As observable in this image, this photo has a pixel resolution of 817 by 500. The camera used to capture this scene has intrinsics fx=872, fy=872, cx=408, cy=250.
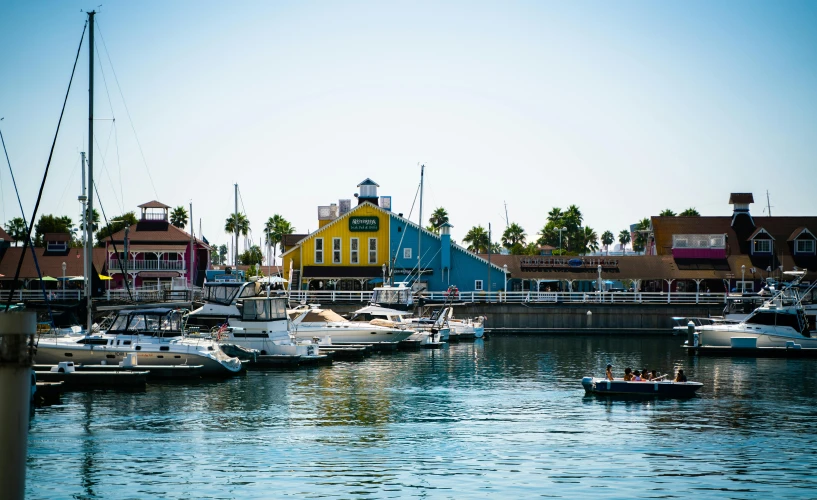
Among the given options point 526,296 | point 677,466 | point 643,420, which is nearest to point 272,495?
point 677,466

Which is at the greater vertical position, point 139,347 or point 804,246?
point 804,246

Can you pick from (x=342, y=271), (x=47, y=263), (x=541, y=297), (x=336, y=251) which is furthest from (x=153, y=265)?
(x=541, y=297)

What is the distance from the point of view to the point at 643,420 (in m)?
30.3

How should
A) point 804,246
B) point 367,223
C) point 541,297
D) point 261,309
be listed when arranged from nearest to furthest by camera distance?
point 261,309 < point 541,297 < point 367,223 < point 804,246

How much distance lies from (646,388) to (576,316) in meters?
38.1

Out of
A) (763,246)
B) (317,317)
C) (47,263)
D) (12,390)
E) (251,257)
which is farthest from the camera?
(251,257)

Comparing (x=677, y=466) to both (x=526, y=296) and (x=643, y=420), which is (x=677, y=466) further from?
(x=526, y=296)

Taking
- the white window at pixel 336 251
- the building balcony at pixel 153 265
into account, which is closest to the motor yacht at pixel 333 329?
the white window at pixel 336 251

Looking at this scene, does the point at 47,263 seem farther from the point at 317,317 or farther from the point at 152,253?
the point at 317,317

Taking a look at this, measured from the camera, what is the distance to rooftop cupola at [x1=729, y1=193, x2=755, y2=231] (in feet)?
283

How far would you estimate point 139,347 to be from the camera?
3834 centimetres

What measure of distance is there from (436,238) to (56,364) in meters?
45.9

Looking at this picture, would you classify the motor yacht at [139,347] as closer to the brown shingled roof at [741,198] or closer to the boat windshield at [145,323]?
the boat windshield at [145,323]

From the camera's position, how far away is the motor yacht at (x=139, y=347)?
3809 cm
